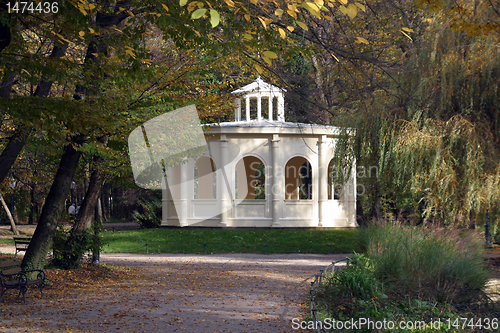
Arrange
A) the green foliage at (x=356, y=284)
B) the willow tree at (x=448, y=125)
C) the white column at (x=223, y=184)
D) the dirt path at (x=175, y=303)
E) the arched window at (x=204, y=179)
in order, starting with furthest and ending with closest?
→ 1. the arched window at (x=204, y=179)
2. the white column at (x=223, y=184)
3. the willow tree at (x=448, y=125)
4. the green foliage at (x=356, y=284)
5. the dirt path at (x=175, y=303)

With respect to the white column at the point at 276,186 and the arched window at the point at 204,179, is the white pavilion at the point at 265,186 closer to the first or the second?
the white column at the point at 276,186

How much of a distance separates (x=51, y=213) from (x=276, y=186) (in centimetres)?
1231

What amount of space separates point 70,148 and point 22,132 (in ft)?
6.62

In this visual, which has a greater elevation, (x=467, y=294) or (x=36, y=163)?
(x=36, y=163)

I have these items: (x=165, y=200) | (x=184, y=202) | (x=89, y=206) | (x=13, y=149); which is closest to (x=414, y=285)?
(x=89, y=206)

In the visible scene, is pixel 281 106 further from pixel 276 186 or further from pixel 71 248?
pixel 276 186

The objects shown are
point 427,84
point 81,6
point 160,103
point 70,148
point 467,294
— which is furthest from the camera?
point 427,84

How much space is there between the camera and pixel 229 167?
2161 centimetres

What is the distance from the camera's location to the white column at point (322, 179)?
22.0 meters

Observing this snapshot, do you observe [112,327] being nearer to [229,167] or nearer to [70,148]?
[70,148]

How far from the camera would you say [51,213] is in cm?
1070

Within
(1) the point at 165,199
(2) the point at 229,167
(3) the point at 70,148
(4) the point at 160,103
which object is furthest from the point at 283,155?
(3) the point at 70,148

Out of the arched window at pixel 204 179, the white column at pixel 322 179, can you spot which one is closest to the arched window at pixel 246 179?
the arched window at pixel 204 179

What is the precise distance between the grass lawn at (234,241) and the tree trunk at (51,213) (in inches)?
284
